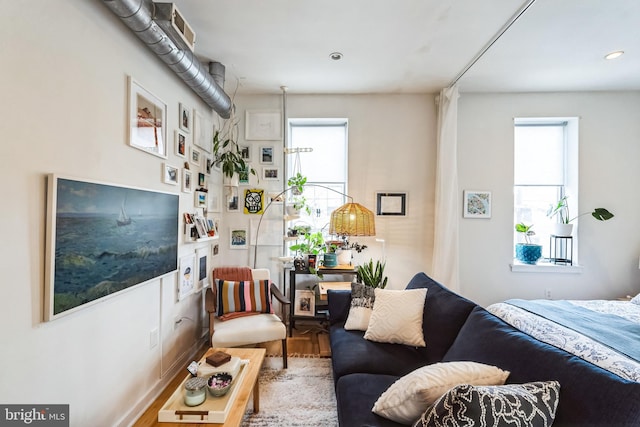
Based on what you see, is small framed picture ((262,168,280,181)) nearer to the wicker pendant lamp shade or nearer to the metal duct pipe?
the metal duct pipe

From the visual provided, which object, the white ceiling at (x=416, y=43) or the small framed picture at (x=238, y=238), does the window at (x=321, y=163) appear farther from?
the small framed picture at (x=238, y=238)

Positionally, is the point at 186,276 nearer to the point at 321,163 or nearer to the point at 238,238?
the point at 238,238

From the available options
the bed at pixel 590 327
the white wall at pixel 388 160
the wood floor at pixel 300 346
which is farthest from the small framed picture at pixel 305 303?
the bed at pixel 590 327

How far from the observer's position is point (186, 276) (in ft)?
8.14

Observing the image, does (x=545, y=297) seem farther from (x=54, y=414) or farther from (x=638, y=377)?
(x=54, y=414)

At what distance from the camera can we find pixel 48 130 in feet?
3.99

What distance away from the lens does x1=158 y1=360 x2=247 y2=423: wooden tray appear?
4.22ft

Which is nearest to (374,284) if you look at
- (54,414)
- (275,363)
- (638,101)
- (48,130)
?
(275,363)

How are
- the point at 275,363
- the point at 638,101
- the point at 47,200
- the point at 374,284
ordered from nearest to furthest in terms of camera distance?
the point at 47,200
the point at 275,363
the point at 374,284
the point at 638,101

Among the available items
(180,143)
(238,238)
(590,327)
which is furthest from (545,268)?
(180,143)

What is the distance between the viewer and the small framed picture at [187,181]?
2.43 metres

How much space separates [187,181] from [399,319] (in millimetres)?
2186

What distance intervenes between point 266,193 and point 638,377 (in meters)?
3.20

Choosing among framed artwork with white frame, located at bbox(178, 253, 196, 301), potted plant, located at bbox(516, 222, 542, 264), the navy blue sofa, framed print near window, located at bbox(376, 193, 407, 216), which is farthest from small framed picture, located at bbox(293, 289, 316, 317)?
potted plant, located at bbox(516, 222, 542, 264)
